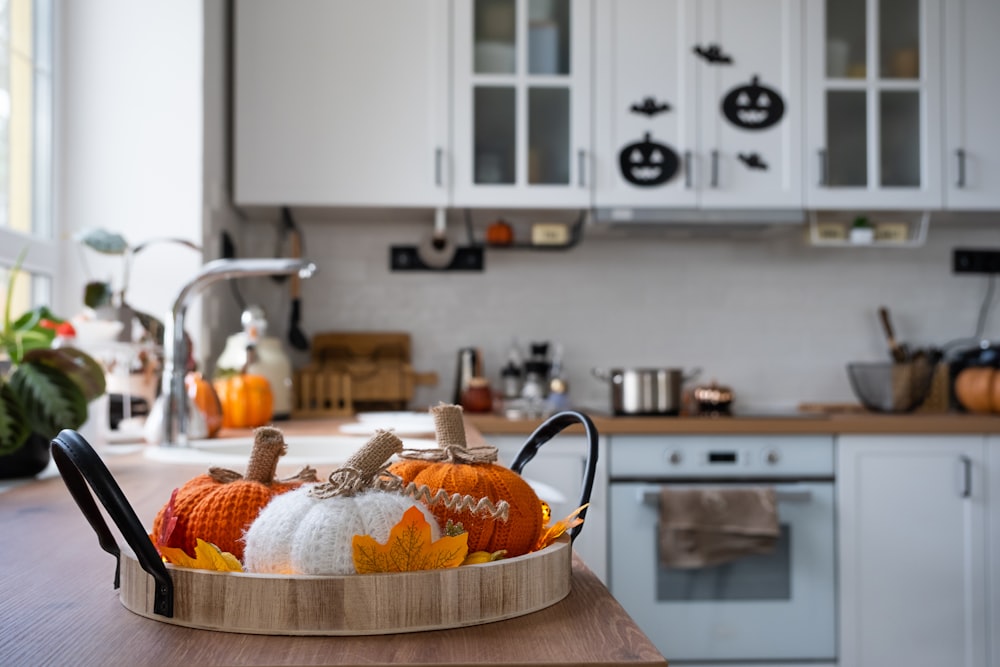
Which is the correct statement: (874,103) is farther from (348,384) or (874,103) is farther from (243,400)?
(243,400)

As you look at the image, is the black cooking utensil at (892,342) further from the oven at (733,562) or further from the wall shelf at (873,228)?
the oven at (733,562)

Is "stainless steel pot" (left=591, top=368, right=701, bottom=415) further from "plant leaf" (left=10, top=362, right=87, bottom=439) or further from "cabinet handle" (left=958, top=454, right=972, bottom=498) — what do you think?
"plant leaf" (left=10, top=362, right=87, bottom=439)

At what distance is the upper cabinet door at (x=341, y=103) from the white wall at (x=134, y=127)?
296 millimetres

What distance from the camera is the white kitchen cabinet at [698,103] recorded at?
294 centimetres

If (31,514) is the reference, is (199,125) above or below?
above

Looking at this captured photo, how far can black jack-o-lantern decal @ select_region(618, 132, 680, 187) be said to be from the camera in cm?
294

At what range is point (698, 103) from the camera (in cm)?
299

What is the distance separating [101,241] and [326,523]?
177 cm

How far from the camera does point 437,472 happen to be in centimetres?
68

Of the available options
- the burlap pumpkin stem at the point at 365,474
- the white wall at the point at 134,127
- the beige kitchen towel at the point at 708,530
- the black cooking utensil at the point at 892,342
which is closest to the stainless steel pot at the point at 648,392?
the beige kitchen towel at the point at 708,530

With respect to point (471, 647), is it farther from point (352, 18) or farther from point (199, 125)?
point (352, 18)

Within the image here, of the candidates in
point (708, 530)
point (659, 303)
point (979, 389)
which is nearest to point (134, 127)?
point (659, 303)

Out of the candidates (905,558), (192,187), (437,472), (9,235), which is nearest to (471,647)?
(437,472)

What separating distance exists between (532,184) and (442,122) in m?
0.32
